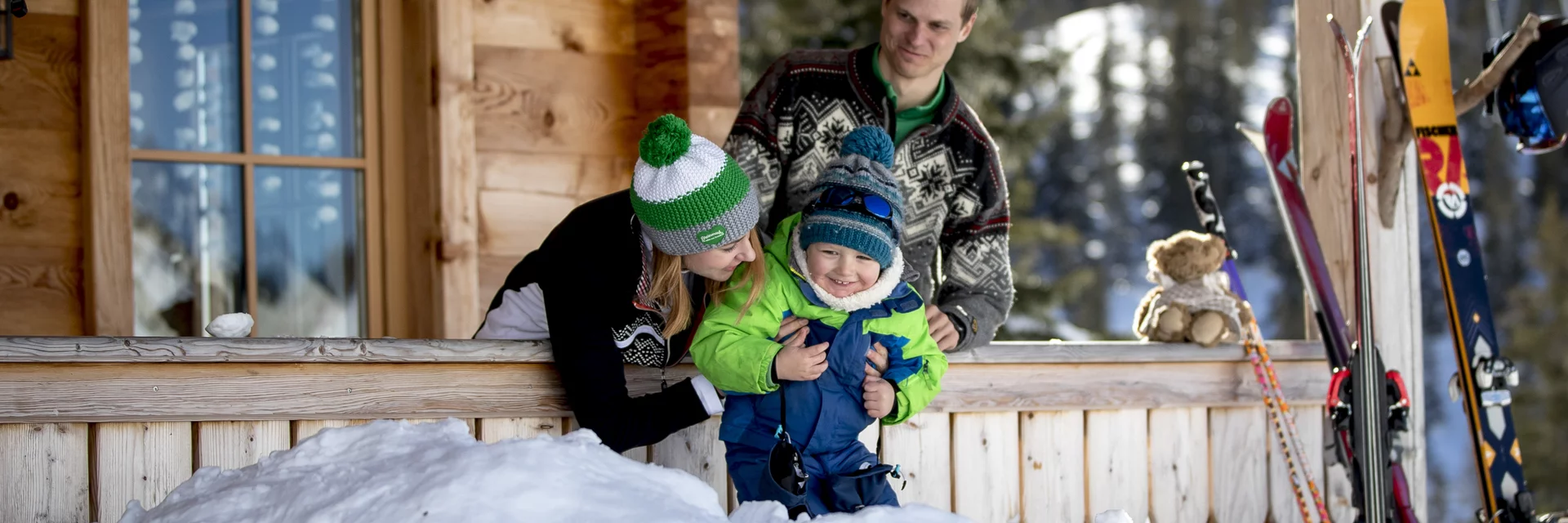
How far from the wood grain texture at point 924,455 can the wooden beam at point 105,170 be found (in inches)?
80.0

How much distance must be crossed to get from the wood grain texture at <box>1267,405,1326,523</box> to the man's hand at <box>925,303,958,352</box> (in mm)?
1294

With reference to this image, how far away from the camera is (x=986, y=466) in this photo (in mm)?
3275

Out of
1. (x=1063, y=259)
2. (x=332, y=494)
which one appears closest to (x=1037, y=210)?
(x=1063, y=259)

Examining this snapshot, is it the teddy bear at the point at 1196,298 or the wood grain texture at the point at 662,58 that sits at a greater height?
the wood grain texture at the point at 662,58

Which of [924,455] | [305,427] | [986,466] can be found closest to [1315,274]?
[986,466]

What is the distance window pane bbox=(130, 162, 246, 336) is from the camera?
375cm

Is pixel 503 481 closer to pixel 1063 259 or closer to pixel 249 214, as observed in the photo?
pixel 249 214

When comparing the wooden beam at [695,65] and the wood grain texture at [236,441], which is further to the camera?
the wooden beam at [695,65]

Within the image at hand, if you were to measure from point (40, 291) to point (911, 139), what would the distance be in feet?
7.39

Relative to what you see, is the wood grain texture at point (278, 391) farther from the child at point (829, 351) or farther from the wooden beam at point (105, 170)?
the wooden beam at point (105, 170)

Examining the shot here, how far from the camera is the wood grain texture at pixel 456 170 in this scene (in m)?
3.88

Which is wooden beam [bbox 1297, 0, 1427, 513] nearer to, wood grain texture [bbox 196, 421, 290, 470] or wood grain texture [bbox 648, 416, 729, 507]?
wood grain texture [bbox 648, 416, 729, 507]

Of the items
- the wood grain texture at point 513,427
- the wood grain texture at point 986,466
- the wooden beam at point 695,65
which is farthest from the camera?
the wooden beam at point 695,65

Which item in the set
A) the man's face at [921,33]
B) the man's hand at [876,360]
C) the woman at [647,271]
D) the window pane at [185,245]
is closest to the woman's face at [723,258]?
the woman at [647,271]
